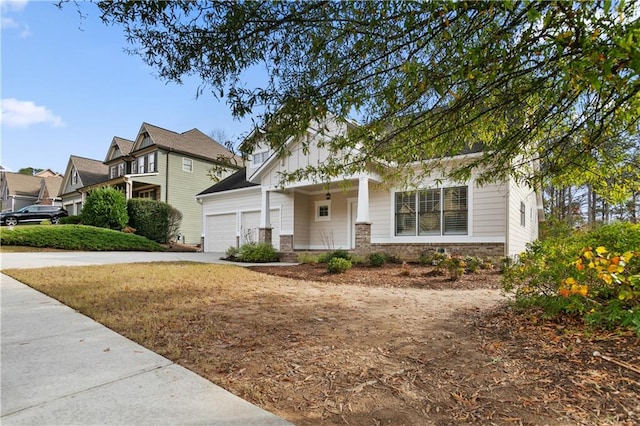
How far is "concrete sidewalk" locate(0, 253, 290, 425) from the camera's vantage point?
202cm

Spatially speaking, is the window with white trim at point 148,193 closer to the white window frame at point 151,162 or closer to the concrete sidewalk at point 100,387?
the white window frame at point 151,162

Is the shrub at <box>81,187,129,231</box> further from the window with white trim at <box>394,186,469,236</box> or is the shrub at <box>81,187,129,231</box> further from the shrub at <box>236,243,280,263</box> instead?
the window with white trim at <box>394,186,469,236</box>

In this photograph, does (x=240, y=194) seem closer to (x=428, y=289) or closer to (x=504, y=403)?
(x=428, y=289)

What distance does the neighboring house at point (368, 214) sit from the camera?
34.1ft

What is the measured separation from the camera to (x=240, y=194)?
55.8 ft

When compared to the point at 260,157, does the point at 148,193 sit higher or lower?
lower

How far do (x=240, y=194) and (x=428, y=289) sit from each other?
12.2 m

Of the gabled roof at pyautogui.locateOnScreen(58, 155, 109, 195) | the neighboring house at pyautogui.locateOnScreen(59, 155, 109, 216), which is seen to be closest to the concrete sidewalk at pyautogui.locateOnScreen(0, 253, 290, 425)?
the gabled roof at pyautogui.locateOnScreen(58, 155, 109, 195)

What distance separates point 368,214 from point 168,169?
17070 millimetres

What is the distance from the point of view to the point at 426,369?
2.68m

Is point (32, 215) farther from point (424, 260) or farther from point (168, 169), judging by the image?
point (424, 260)

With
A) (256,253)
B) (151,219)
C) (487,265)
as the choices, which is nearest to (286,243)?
(256,253)

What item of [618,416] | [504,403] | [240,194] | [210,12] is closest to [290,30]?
[210,12]

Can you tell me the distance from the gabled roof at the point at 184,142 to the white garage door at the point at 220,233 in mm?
5884
